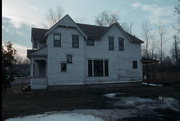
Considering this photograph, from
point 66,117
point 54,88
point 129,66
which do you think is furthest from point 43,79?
point 66,117

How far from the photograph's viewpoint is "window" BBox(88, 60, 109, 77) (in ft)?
84.6

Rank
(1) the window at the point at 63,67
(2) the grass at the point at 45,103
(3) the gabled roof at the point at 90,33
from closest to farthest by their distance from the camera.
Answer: (2) the grass at the point at 45,103 → (1) the window at the point at 63,67 → (3) the gabled roof at the point at 90,33

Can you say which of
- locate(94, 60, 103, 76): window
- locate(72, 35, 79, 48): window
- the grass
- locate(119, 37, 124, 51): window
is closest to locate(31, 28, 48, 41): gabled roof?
locate(72, 35, 79, 48): window

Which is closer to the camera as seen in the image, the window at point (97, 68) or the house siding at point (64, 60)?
the house siding at point (64, 60)

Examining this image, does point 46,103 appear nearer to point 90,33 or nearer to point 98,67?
point 98,67

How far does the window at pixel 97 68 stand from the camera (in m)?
25.8

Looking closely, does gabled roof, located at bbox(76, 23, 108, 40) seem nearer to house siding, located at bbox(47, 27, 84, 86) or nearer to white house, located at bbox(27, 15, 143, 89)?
white house, located at bbox(27, 15, 143, 89)

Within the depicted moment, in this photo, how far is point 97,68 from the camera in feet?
86.0

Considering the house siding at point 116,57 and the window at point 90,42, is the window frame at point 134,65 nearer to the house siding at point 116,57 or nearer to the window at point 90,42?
the house siding at point 116,57

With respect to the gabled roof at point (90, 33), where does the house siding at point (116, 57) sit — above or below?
below

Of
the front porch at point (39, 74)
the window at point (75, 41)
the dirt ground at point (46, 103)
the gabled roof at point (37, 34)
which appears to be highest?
the gabled roof at point (37, 34)

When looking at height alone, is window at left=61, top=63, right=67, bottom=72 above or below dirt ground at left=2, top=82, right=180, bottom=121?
above

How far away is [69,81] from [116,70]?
6.48m

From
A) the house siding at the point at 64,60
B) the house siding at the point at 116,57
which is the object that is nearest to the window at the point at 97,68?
the house siding at the point at 116,57
